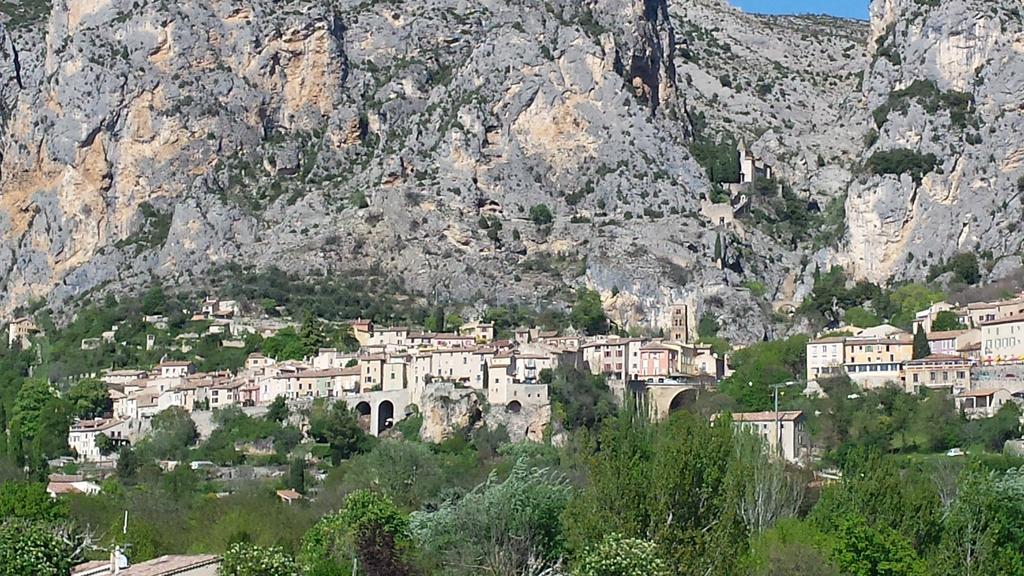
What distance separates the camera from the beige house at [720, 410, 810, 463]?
85.2m

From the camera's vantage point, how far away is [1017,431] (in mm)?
84875

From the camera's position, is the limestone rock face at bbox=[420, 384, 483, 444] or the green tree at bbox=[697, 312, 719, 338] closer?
the limestone rock face at bbox=[420, 384, 483, 444]

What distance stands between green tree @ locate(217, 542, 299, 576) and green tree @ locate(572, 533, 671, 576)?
6.70 m

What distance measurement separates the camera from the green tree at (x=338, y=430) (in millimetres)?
92312

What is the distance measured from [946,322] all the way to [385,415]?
26.9 metres

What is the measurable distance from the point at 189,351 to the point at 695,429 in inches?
2464

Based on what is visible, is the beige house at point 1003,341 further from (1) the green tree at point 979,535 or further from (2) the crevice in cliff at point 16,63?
(2) the crevice in cliff at point 16,63

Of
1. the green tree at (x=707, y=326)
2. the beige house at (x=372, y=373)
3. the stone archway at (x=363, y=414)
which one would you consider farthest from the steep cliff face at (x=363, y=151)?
the stone archway at (x=363, y=414)

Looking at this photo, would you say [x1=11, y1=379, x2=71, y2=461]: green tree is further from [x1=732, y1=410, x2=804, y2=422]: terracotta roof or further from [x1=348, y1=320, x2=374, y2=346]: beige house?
[x1=732, y1=410, x2=804, y2=422]: terracotta roof

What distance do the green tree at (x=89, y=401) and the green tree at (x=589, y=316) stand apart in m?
24.6

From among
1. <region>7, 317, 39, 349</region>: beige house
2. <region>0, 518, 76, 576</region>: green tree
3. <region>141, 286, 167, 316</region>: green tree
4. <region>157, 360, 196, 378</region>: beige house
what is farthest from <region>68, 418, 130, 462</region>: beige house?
<region>0, 518, 76, 576</region>: green tree

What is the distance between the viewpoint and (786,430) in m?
87.1

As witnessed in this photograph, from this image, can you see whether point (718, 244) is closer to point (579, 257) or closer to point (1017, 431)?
point (579, 257)

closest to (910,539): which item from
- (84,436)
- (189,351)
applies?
(84,436)
